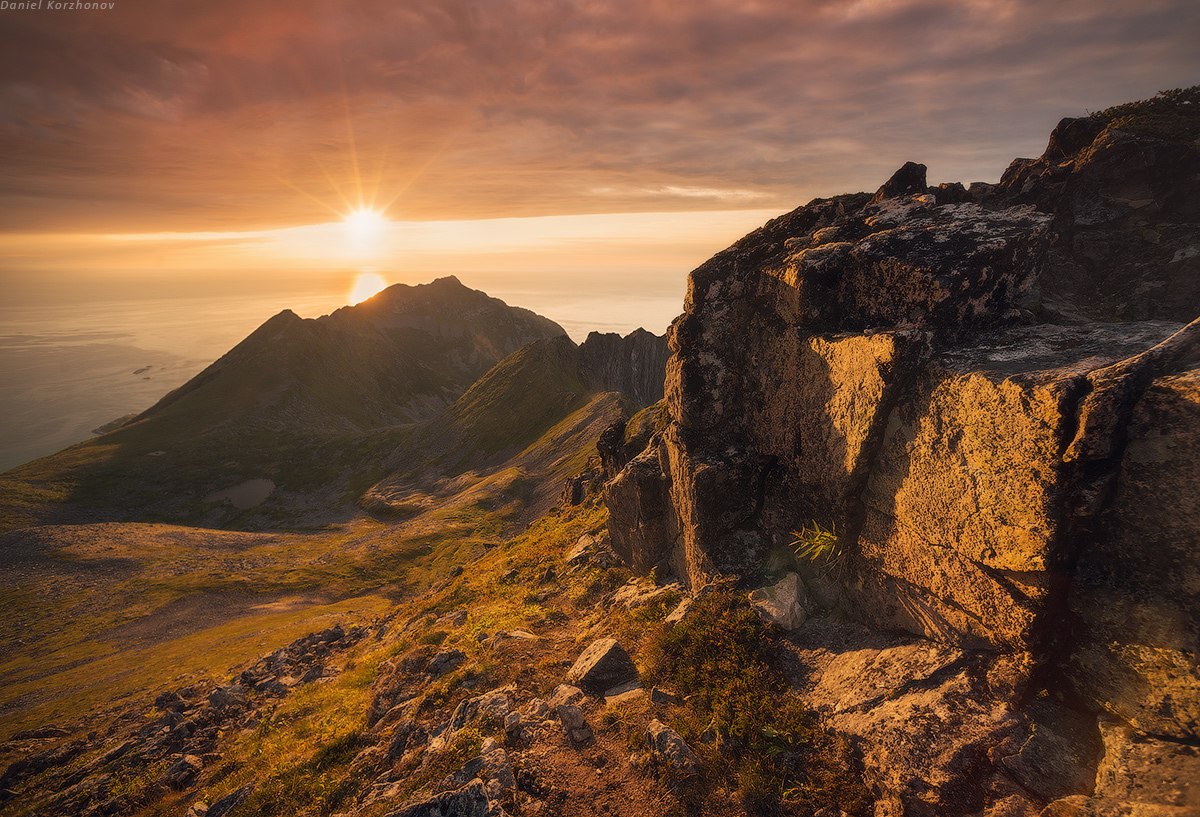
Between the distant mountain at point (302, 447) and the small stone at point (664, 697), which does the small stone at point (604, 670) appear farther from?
the distant mountain at point (302, 447)

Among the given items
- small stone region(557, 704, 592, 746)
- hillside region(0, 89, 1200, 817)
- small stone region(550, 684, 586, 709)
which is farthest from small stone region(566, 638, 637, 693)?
small stone region(557, 704, 592, 746)

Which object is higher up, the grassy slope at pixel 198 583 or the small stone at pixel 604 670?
the small stone at pixel 604 670

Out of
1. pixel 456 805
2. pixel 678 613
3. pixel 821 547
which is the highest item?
pixel 821 547

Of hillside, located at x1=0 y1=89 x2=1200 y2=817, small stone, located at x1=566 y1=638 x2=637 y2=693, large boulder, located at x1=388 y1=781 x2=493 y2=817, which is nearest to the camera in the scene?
hillside, located at x1=0 y1=89 x2=1200 y2=817

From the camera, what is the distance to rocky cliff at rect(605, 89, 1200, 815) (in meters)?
8.82

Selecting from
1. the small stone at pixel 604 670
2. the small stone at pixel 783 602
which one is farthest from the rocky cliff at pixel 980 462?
the small stone at pixel 604 670

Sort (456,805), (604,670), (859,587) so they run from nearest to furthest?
(456,805) < (859,587) < (604,670)

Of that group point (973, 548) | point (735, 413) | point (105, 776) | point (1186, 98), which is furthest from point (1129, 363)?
point (105, 776)

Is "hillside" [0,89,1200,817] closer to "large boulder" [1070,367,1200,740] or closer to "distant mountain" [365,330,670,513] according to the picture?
"large boulder" [1070,367,1200,740]

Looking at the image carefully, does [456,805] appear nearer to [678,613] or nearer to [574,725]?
[574,725]

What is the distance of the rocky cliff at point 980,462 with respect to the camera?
28.9ft

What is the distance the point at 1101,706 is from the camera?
9219 mm

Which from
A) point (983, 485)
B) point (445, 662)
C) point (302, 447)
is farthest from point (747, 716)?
point (302, 447)

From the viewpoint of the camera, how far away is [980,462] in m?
10.7
